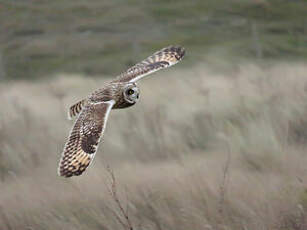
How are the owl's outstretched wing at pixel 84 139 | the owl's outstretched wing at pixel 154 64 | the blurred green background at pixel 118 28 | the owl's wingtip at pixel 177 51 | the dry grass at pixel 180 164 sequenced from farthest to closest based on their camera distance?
the blurred green background at pixel 118 28, the owl's wingtip at pixel 177 51, the owl's outstretched wing at pixel 154 64, the dry grass at pixel 180 164, the owl's outstretched wing at pixel 84 139

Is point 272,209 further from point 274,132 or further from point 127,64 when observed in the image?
point 127,64

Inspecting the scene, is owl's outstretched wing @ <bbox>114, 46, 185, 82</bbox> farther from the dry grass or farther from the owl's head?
the dry grass

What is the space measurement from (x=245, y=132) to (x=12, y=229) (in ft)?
6.09

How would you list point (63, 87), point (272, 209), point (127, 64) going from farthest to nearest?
point (127, 64), point (63, 87), point (272, 209)

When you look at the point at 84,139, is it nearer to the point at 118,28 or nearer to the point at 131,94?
the point at 131,94

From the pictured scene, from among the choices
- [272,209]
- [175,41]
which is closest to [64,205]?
[272,209]

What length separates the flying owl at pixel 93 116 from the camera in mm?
3453

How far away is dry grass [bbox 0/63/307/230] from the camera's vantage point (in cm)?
355

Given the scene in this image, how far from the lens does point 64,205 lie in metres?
3.79

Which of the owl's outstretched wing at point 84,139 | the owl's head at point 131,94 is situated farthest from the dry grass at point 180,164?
the owl's head at point 131,94

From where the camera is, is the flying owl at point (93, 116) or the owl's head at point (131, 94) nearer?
the flying owl at point (93, 116)

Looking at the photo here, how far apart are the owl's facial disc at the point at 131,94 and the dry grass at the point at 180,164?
0.48m

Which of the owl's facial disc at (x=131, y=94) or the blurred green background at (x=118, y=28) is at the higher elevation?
the owl's facial disc at (x=131, y=94)

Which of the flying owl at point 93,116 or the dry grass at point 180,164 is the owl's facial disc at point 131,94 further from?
the dry grass at point 180,164
